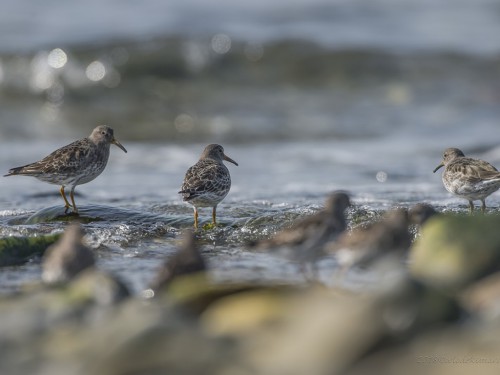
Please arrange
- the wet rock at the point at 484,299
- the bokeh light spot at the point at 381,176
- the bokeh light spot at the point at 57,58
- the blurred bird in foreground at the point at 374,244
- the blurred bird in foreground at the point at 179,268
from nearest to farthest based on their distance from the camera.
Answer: the wet rock at the point at 484,299
the blurred bird in foreground at the point at 374,244
the blurred bird in foreground at the point at 179,268
the bokeh light spot at the point at 381,176
the bokeh light spot at the point at 57,58

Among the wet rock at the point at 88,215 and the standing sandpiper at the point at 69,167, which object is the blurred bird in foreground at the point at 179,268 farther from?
the standing sandpiper at the point at 69,167

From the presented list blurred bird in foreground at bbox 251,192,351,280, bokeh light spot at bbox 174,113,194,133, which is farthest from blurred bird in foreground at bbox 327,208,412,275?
bokeh light spot at bbox 174,113,194,133

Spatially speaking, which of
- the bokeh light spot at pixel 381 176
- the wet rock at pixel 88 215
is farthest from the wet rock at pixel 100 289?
the bokeh light spot at pixel 381 176

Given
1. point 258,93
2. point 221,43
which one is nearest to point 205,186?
point 258,93

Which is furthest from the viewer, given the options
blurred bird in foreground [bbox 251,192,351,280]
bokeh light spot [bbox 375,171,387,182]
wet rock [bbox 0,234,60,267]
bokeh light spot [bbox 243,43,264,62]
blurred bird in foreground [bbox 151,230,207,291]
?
bokeh light spot [bbox 243,43,264,62]

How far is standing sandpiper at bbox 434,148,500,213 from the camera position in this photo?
9391 mm

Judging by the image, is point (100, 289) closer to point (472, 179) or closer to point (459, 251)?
point (459, 251)

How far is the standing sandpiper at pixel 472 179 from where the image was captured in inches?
370

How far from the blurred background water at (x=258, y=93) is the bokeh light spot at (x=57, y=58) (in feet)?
0.10

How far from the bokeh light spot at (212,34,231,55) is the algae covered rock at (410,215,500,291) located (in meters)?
15.0

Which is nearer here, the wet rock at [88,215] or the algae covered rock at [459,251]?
the algae covered rock at [459,251]

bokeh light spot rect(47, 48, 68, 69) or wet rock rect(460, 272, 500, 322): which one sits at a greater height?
bokeh light spot rect(47, 48, 68, 69)

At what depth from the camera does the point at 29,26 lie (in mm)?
22469

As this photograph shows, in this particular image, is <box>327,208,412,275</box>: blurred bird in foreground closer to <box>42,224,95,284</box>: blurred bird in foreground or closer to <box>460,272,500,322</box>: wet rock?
<box>460,272,500,322</box>: wet rock
